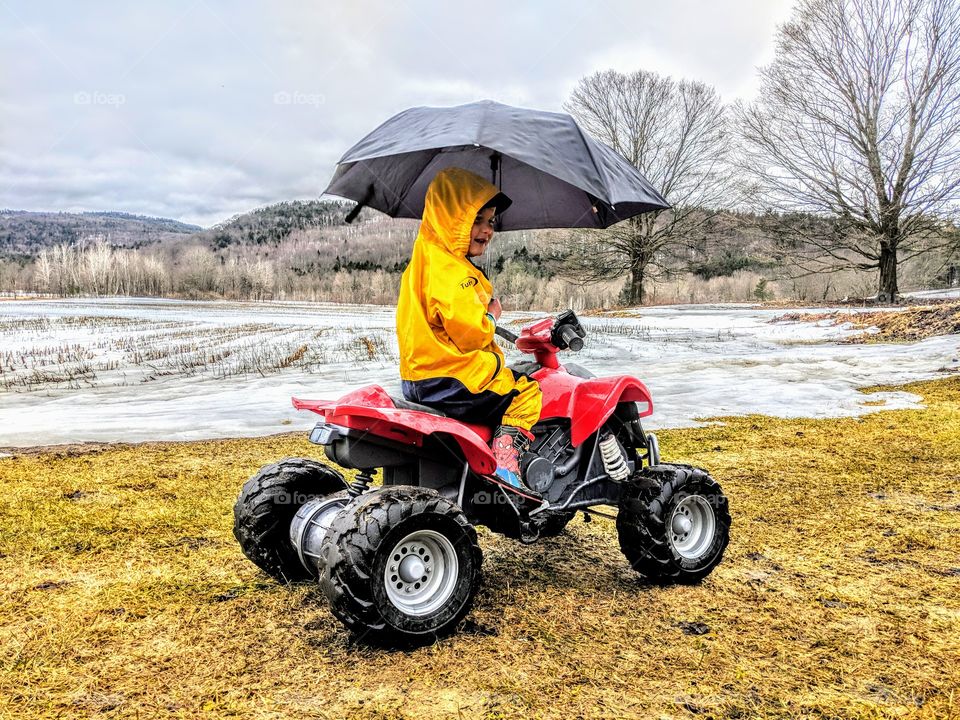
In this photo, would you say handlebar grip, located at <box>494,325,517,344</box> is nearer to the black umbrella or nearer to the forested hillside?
the black umbrella

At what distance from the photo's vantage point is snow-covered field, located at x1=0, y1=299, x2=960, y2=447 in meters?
8.60

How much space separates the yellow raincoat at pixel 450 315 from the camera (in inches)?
121

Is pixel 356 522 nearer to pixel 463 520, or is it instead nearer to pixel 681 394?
pixel 463 520

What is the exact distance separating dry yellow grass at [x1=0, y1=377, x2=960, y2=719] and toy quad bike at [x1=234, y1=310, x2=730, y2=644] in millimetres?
204

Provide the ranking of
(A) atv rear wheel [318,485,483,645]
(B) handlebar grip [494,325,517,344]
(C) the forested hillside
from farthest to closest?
(C) the forested hillside < (B) handlebar grip [494,325,517,344] < (A) atv rear wheel [318,485,483,645]

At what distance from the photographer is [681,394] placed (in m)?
10.3

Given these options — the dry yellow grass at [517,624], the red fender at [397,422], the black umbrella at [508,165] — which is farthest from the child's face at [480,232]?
the dry yellow grass at [517,624]

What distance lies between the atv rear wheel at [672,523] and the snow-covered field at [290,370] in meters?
4.49

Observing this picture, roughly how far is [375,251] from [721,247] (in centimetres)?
9263

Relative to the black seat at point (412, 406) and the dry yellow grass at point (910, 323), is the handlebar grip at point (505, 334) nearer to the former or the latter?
the black seat at point (412, 406)

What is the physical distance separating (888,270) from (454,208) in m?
26.9


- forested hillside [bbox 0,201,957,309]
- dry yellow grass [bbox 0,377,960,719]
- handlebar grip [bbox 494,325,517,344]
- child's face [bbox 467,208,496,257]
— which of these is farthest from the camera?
forested hillside [bbox 0,201,957,309]

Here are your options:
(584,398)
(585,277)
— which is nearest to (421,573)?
(584,398)

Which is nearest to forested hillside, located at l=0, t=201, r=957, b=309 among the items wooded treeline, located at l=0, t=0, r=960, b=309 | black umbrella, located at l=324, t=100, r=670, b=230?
→ wooded treeline, located at l=0, t=0, r=960, b=309
